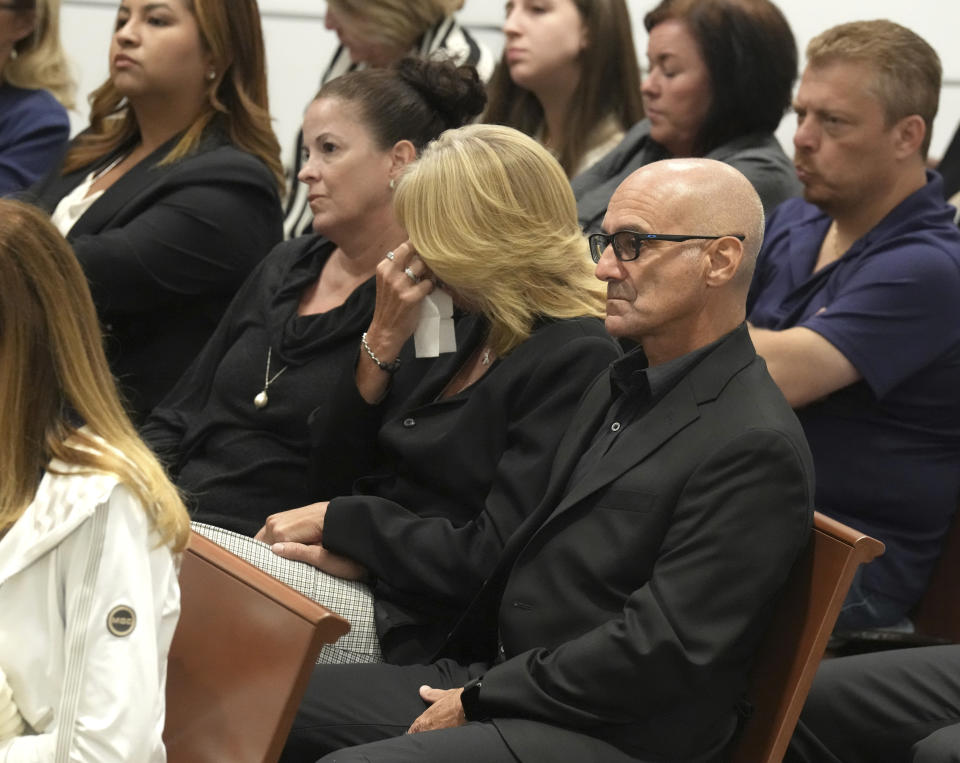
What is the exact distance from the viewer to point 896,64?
308 cm

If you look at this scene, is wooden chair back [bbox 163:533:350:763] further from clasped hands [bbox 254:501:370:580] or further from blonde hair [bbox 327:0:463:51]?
blonde hair [bbox 327:0:463:51]

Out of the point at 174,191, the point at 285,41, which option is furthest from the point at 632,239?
the point at 285,41

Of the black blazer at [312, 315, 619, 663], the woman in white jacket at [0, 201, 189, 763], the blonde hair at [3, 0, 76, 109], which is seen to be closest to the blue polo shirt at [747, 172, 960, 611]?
the black blazer at [312, 315, 619, 663]

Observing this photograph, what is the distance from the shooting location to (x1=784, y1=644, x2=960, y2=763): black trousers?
236 centimetres

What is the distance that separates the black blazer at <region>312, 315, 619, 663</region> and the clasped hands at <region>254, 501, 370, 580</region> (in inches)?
1.3

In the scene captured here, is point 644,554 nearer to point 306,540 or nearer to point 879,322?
point 306,540

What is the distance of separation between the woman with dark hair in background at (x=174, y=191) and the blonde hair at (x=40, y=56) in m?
0.65

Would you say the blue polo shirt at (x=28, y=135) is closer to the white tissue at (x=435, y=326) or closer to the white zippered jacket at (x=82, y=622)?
the white tissue at (x=435, y=326)

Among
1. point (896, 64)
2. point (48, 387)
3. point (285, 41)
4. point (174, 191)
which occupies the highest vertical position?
point (896, 64)

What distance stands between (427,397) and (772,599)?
0.87m

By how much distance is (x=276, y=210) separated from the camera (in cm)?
365

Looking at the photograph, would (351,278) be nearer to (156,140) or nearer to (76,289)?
(156,140)

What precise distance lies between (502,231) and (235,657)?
93cm

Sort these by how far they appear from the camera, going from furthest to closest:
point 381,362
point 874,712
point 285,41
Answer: point 285,41, point 381,362, point 874,712
